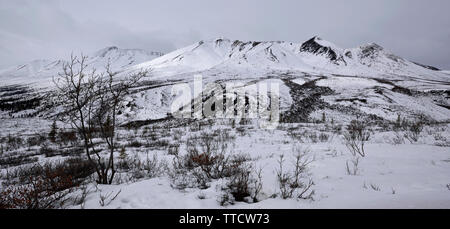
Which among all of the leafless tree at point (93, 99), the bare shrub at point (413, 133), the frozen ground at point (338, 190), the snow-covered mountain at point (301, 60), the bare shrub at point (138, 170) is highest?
the snow-covered mountain at point (301, 60)

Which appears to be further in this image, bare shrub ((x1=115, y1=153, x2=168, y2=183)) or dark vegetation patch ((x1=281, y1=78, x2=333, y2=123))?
dark vegetation patch ((x1=281, y1=78, x2=333, y2=123))

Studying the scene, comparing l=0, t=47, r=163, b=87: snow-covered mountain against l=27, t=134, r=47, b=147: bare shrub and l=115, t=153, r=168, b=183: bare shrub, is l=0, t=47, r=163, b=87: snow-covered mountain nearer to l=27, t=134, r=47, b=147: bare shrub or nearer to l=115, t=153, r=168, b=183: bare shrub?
l=27, t=134, r=47, b=147: bare shrub

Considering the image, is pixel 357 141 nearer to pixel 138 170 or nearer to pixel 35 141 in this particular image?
pixel 138 170

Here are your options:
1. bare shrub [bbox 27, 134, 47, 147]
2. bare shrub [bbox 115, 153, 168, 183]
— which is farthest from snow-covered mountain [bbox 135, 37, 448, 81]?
bare shrub [bbox 115, 153, 168, 183]

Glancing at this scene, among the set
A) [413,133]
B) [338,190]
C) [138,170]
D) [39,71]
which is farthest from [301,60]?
[39,71]

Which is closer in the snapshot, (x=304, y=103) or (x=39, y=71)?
(x=304, y=103)

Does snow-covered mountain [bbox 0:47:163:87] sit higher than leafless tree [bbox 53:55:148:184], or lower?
higher

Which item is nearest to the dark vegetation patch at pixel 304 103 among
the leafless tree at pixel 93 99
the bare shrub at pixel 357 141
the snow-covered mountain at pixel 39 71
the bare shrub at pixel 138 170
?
the bare shrub at pixel 357 141

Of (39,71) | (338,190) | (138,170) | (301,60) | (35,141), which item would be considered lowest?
(35,141)

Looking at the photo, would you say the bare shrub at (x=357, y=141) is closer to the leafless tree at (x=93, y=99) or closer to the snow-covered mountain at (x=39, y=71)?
the leafless tree at (x=93, y=99)

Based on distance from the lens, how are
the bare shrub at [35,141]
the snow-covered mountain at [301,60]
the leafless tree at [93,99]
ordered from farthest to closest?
the snow-covered mountain at [301,60] → the bare shrub at [35,141] → the leafless tree at [93,99]
